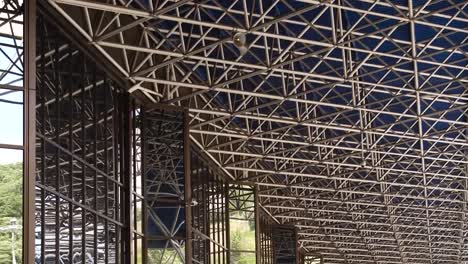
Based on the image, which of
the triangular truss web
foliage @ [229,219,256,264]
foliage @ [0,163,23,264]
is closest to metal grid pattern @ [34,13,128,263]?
foliage @ [0,163,23,264]

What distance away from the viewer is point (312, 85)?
41.9 metres

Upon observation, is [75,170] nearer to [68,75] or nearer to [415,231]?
[68,75]

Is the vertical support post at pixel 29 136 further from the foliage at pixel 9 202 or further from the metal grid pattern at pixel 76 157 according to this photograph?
the metal grid pattern at pixel 76 157

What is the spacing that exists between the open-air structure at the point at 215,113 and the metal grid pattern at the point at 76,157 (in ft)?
0.23

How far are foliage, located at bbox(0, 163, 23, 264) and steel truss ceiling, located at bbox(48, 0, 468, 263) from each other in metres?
6.05

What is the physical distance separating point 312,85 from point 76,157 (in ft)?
57.3

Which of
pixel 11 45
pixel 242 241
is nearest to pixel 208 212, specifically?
pixel 242 241

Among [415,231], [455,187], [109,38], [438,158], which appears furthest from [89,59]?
[415,231]

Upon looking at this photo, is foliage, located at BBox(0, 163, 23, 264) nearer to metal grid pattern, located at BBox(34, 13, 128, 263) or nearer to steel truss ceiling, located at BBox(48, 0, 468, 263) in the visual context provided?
metal grid pattern, located at BBox(34, 13, 128, 263)

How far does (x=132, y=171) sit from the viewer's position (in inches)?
1261

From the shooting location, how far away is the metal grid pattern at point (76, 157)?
23.8 m

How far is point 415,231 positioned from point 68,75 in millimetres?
58417

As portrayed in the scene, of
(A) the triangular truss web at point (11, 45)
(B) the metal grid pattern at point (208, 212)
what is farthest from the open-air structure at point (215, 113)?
(B) the metal grid pattern at point (208, 212)

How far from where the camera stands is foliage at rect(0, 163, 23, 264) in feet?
67.2
